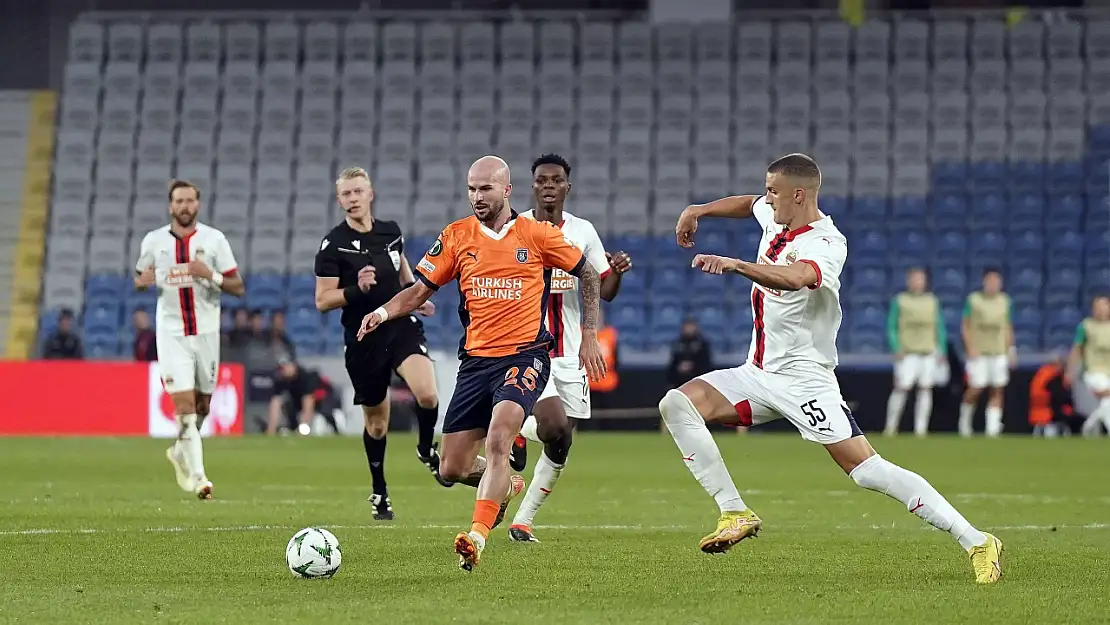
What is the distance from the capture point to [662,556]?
7637mm

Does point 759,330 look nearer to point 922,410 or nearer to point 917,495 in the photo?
point 917,495

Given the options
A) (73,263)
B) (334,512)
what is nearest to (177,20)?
(73,263)

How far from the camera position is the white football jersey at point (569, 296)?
30.5 ft

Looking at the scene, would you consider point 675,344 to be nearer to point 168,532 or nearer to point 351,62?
point 351,62

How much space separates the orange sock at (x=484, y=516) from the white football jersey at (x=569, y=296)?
2.33 metres

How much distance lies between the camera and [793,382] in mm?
7332

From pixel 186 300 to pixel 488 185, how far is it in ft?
16.5

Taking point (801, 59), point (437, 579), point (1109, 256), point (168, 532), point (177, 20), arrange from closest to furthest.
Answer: point (437, 579), point (168, 532), point (1109, 256), point (801, 59), point (177, 20)

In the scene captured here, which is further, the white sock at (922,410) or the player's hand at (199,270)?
the white sock at (922,410)

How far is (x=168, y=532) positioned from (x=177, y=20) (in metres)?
22.6

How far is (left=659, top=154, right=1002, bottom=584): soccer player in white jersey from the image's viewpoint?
7031mm

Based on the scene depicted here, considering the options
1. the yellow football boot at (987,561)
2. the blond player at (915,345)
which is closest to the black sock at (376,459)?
the yellow football boot at (987,561)

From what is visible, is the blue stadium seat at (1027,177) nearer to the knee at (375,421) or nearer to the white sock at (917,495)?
the knee at (375,421)

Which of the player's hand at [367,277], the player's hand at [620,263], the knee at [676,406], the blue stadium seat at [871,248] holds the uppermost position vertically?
the blue stadium seat at [871,248]
